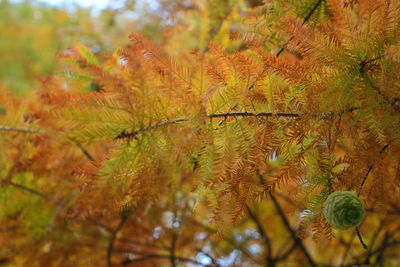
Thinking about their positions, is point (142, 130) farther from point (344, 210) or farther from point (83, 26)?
point (83, 26)

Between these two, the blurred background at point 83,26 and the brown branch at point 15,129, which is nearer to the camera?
the brown branch at point 15,129

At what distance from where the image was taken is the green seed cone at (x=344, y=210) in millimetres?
729

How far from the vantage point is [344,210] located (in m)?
0.72

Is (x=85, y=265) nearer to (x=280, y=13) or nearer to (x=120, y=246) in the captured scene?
(x=120, y=246)

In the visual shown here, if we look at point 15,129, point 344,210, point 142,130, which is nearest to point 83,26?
point 15,129

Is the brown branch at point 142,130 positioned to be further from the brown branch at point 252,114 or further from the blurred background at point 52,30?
the blurred background at point 52,30

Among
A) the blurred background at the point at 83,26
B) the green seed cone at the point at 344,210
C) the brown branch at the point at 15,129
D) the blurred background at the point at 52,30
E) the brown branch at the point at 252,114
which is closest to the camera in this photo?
the green seed cone at the point at 344,210

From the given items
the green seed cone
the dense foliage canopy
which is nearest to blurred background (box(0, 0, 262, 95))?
the dense foliage canopy

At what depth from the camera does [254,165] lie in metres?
0.81

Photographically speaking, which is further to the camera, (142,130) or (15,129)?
(15,129)

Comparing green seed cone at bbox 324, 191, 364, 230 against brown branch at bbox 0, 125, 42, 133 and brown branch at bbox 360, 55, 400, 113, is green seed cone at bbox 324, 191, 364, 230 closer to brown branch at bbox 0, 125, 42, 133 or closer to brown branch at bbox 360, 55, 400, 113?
brown branch at bbox 360, 55, 400, 113

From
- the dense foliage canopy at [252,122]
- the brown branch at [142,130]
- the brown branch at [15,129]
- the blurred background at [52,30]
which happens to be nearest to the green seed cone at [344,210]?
the dense foliage canopy at [252,122]

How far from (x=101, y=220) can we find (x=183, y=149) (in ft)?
4.07

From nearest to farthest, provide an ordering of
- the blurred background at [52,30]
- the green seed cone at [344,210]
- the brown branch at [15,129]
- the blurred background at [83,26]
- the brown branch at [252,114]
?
1. the green seed cone at [344,210]
2. the brown branch at [252,114]
3. the brown branch at [15,129]
4. the blurred background at [83,26]
5. the blurred background at [52,30]
